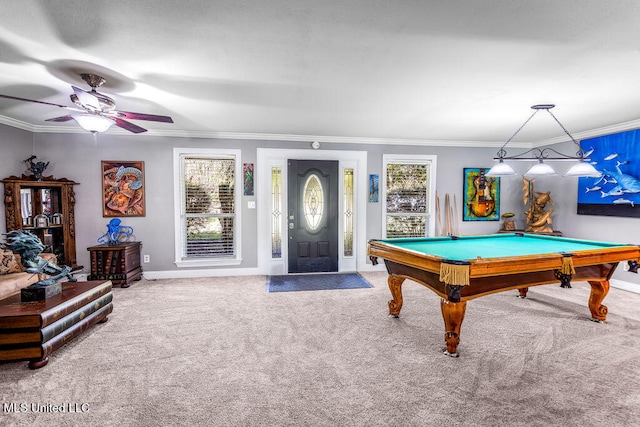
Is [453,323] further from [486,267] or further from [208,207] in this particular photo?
[208,207]

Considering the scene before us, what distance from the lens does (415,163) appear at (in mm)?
5609

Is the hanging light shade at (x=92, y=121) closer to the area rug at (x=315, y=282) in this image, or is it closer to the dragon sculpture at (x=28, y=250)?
the dragon sculpture at (x=28, y=250)

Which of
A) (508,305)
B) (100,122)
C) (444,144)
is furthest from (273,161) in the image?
(508,305)

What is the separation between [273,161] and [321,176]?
861 mm

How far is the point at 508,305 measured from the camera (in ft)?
11.9

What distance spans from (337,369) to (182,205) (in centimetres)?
386

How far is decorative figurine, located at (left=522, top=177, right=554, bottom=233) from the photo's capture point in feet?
16.7

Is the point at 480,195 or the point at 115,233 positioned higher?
the point at 480,195

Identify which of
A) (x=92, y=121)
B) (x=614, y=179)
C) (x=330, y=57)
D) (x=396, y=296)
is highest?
(x=330, y=57)

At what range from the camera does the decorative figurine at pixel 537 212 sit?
16.7 ft

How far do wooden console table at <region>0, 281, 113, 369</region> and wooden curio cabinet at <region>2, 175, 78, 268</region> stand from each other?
198 cm

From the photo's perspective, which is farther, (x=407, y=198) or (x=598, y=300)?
(x=407, y=198)

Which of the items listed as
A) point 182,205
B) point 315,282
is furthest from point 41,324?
point 315,282

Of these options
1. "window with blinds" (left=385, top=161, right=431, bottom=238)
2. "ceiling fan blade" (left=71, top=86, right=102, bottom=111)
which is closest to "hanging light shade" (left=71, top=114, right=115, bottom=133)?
"ceiling fan blade" (left=71, top=86, right=102, bottom=111)
